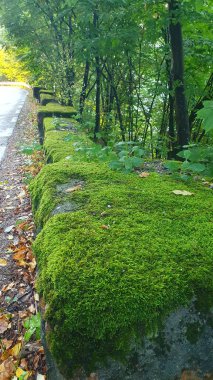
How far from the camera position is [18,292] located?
131 inches

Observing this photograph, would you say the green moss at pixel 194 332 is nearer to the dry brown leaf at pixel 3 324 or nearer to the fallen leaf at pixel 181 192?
the fallen leaf at pixel 181 192

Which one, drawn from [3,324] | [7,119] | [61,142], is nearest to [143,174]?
[3,324]

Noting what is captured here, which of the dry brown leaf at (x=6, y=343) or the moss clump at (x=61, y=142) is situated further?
the moss clump at (x=61, y=142)

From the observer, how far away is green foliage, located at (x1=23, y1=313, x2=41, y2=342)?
2.64m

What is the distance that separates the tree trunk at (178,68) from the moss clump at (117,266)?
2.41 metres

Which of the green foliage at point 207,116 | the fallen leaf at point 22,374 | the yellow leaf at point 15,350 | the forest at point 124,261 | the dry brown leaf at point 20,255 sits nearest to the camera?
the forest at point 124,261

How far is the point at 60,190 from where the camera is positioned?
2717 millimetres

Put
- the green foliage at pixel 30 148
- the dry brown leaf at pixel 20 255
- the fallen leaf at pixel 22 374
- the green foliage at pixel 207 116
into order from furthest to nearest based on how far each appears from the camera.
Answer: the green foliage at pixel 30 148 → the dry brown leaf at pixel 20 255 → the green foliage at pixel 207 116 → the fallen leaf at pixel 22 374

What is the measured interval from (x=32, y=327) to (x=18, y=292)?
0.69 m

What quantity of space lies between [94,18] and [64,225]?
212 inches

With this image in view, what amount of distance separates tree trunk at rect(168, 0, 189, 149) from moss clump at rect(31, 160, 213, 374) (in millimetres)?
2407

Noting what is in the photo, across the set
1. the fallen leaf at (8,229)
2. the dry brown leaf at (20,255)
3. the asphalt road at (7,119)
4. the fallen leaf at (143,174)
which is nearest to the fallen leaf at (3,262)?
the dry brown leaf at (20,255)

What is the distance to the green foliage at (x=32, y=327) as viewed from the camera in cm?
264

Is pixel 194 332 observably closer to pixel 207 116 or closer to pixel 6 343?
pixel 207 116
